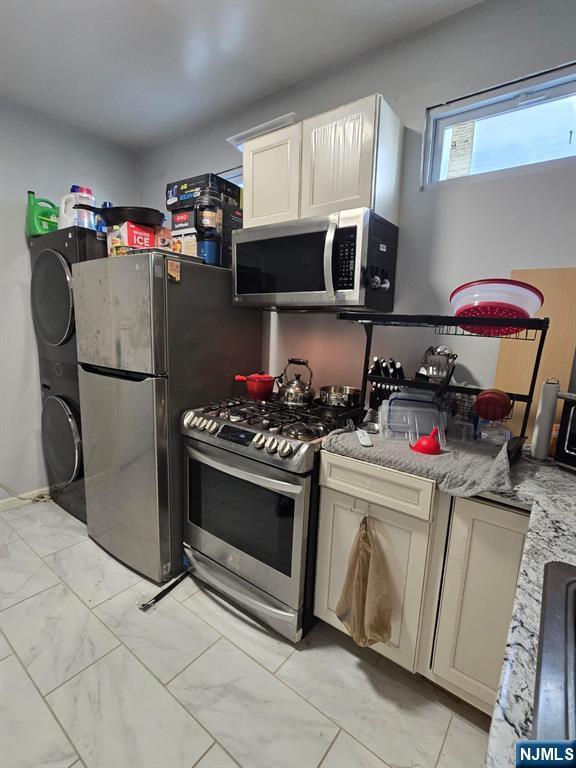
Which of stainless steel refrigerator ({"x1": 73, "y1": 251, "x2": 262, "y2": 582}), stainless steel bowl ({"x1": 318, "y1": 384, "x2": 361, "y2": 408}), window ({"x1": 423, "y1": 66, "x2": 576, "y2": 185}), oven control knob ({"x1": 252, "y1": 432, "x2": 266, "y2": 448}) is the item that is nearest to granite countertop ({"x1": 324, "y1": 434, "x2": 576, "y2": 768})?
oven control knob ({"x1": 252, "y1": 432, "x2": 266, "y2": 448})

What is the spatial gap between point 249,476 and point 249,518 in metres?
0.21

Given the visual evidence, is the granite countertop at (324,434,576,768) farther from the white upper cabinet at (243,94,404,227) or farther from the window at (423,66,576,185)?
the window at (423,66,576,185)

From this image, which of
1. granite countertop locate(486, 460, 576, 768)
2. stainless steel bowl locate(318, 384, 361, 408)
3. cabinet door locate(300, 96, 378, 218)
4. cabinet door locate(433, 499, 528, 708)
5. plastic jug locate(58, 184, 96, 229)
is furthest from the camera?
plastic jug locate(58, 184, 96, 229)

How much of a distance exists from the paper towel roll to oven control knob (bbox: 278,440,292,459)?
2.90 feet

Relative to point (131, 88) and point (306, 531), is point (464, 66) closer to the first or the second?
point (131, 88)

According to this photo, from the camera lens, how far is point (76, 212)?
2.03m

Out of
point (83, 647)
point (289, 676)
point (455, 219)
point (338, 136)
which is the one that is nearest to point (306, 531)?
point (289, 676)

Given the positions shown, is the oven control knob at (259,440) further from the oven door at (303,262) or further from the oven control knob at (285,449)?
the oven door at (303,262)

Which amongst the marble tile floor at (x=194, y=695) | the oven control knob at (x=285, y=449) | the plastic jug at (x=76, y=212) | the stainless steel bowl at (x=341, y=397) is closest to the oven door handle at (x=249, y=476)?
the oven control knob at (x=285, y=449)

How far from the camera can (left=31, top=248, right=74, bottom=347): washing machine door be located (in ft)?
6.84

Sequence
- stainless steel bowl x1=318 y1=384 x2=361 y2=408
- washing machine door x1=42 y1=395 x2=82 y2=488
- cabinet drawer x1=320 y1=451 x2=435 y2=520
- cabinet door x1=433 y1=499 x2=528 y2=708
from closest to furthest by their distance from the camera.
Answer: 1. cabinet door x1=433 y1=499 x2=528 y2=708
2. cabinet drawer x1=320 y1=451 x2=435 y2=520
3. stainless steel bowl x1=318 y1=384 x2=361 y2=408
4. washing machine door x1=42 y1=395 x2=82 y2=488

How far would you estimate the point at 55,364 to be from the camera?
2324mm

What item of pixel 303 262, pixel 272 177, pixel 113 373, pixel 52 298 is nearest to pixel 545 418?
pixel 303 262

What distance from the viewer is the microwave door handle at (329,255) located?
144 centimetres
